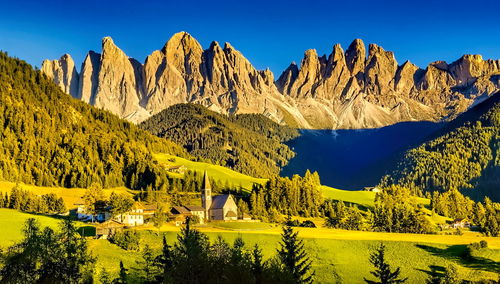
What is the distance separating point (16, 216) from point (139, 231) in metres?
35.5

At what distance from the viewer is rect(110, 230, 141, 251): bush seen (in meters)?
105

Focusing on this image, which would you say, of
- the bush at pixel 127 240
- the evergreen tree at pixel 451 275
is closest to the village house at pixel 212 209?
the bush at pixel 127 240

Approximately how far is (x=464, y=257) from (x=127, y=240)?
6283 cm

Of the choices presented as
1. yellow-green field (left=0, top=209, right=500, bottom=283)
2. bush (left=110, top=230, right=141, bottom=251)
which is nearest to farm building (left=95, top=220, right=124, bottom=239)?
bush (left=110, top=230, right=141, bottom=251)

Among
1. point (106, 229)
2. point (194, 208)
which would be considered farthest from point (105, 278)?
point (194, 208)

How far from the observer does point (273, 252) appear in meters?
108

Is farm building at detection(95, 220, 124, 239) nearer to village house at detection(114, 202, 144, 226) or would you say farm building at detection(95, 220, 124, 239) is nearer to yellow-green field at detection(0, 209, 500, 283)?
yellow-green field at detection(0, 209, 500, 283)

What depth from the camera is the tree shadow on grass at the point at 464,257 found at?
325 ft

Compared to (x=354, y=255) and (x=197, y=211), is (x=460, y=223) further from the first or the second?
(x=354, y=255)

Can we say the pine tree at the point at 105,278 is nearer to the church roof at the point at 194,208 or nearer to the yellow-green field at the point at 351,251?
the yellow-green field at the point at 351,251

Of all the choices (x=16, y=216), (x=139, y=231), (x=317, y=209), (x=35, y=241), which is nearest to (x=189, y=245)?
(x=35, y=241)

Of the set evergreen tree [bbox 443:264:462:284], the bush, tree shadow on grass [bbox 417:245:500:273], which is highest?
the bush

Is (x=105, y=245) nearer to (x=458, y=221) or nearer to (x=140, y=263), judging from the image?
(x=140, y=263)

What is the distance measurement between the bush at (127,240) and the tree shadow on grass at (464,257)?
180ft
